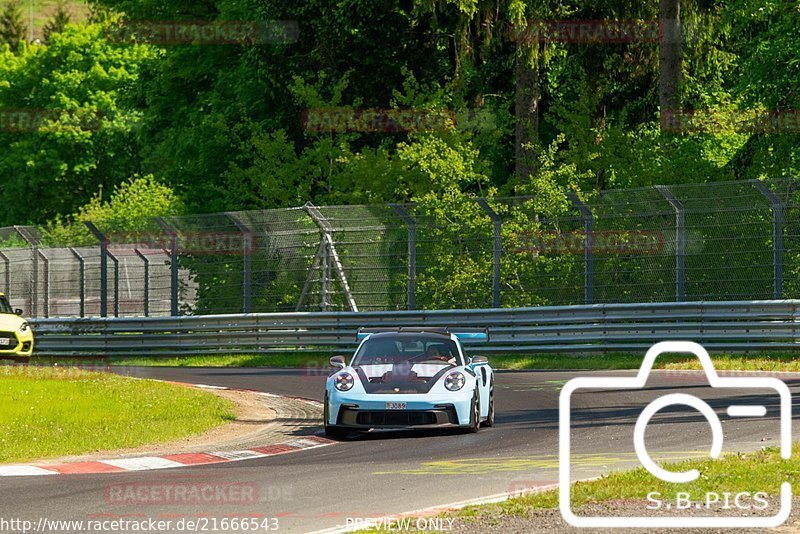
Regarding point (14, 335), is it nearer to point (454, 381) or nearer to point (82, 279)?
point (82, 279)

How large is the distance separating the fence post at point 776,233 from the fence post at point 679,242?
4.84 feet

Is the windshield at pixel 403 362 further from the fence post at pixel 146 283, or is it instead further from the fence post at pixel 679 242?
the fence post at pixel 146 283

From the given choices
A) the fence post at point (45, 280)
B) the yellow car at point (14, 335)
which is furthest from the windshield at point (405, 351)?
the fence post at point (45, 280)

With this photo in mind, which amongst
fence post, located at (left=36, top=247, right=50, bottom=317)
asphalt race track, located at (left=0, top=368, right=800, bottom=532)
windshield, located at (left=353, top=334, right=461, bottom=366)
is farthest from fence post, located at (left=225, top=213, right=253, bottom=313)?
windshield, located at (left=353, top=334, right=461, bottom=366)

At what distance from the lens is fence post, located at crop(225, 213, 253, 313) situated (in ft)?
99.6

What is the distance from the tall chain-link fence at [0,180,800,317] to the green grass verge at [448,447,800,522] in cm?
1353

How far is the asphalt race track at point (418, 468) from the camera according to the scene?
1047cm

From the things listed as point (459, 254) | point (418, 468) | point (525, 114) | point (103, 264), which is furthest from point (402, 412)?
point (525, 114)

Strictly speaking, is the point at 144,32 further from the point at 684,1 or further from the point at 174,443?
the point at 174,443

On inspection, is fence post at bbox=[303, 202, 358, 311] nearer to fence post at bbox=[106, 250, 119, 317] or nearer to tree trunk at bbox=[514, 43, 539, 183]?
fence post at bbox=[106, 250, 119, 317]

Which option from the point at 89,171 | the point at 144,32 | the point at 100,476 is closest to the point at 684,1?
the point at 144,32

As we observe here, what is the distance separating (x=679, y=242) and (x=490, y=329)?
3952 mm

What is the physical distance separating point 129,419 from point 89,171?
223 feet

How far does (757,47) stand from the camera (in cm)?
3041
